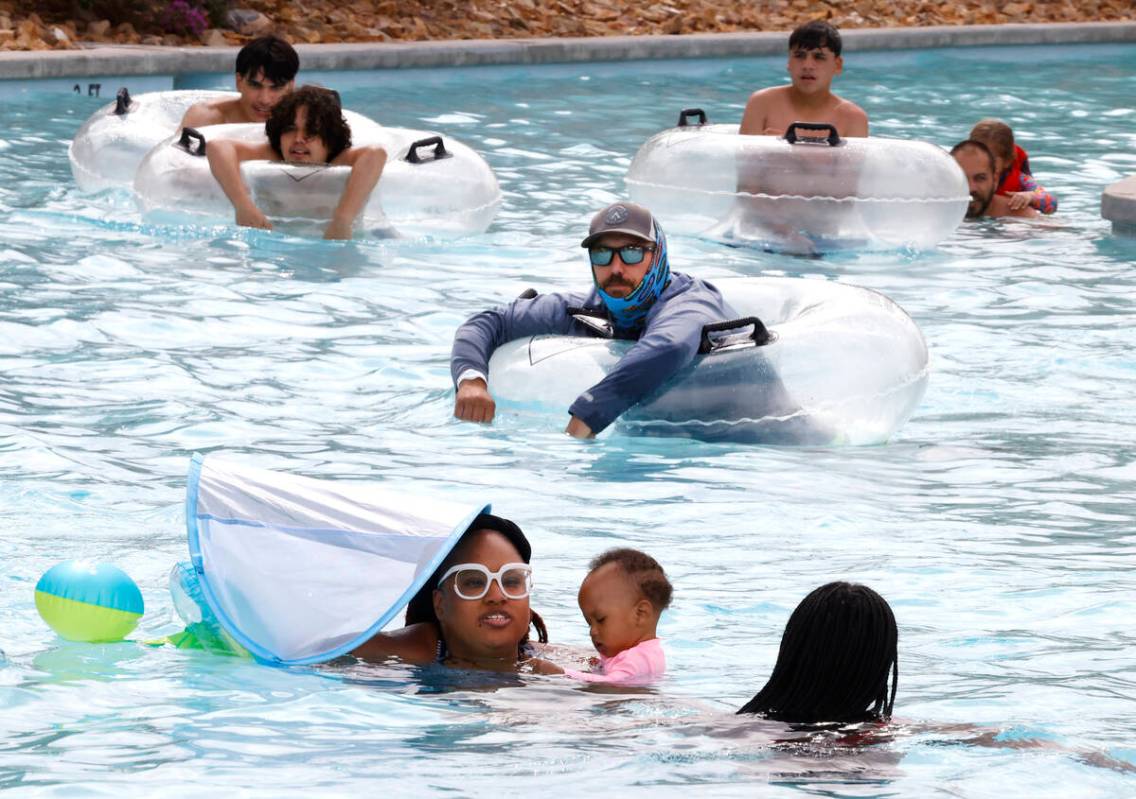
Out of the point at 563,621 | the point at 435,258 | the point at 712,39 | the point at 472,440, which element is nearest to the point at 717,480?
the point at 472,440

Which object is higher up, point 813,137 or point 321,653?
point 813,137

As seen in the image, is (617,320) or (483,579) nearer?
(483,579)

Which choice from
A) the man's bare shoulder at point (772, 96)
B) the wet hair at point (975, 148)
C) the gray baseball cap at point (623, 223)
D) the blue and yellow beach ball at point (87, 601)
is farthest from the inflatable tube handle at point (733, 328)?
the wet hair at point (975, 148)

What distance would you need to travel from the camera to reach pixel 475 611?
14.0 ft

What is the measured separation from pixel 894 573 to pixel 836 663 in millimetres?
1689

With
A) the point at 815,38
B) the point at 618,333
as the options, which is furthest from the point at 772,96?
the point at 618,333

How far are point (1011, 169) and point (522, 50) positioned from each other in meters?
6.31

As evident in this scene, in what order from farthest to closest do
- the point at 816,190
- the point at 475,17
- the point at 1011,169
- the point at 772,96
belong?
the point at 475,17
the point at 1011,169
the point at 772,96
the point at 816,190

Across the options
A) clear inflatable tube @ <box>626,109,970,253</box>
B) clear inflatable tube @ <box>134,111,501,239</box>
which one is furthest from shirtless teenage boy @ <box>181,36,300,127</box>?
clear inflatable tube @ <box>626,109,970,253</box>

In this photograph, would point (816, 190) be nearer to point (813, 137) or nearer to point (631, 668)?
point (813, 137)

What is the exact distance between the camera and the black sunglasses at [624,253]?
268 inches

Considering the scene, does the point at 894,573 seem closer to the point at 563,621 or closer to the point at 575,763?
the point at 563,621

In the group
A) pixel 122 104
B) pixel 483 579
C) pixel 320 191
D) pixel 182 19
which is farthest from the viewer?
pixel 182 19

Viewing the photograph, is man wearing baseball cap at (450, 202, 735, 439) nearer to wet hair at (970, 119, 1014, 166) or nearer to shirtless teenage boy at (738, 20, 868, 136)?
shirtless teenage boy at (738, 20, 868, 136)
